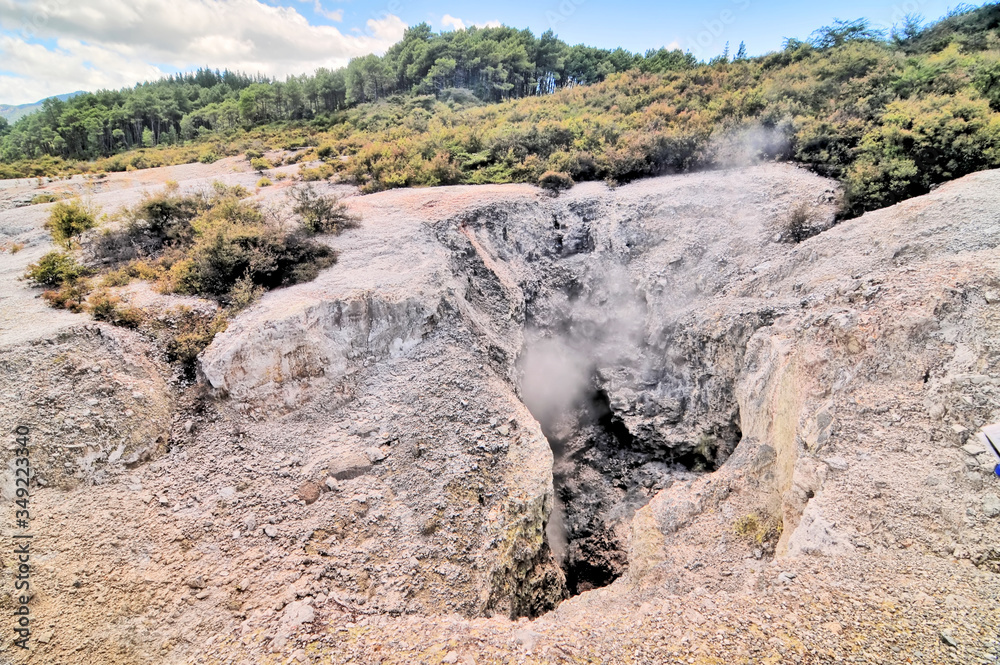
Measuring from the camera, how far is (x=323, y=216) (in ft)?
50.1

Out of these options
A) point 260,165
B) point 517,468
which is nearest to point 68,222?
point 260,165

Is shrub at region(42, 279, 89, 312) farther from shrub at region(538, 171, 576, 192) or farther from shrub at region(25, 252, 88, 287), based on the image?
shrub at region(538, 171, 576, 192)

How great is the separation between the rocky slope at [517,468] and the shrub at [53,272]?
0.56 meters

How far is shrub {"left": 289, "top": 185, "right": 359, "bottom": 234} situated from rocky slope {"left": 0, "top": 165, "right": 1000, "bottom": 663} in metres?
0.59

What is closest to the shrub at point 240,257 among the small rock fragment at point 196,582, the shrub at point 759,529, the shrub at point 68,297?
the shrub at point 68,297

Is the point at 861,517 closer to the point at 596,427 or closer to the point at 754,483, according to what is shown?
the point at 754,483

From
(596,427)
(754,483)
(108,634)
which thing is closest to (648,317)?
(596,427)

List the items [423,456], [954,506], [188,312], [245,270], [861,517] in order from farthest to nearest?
[245,270] < [188,312] < [423,456] < [861,517] < [954,506]

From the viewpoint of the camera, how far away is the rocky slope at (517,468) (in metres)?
6.68

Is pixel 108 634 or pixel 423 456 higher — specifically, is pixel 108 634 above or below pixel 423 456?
below

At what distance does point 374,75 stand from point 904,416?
206 feet

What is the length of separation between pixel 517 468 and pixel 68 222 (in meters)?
16.3

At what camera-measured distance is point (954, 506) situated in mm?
6676

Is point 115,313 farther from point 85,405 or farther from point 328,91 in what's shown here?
point 328,91
